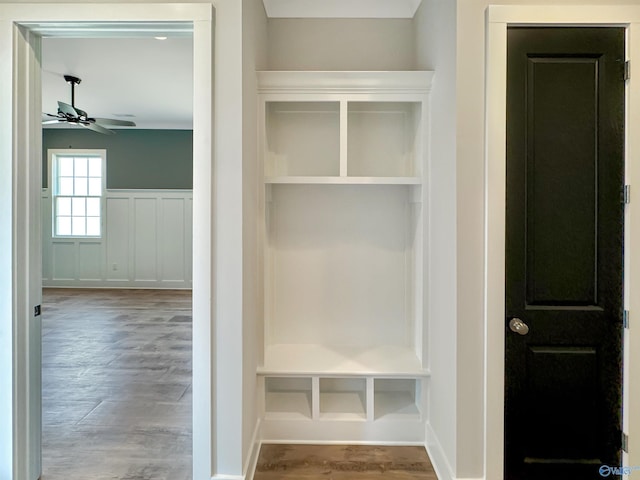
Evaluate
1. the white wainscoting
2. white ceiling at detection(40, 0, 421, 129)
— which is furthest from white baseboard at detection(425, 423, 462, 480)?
the white wainscoting

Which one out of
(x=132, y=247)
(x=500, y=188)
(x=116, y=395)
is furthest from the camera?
(x=132, y=247)

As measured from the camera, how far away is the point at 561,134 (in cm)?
196

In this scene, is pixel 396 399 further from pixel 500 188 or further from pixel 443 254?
pixel 500 188

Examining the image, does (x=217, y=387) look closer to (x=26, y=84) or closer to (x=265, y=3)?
(x=26, y=84)

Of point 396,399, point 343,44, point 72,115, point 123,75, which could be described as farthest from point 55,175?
point 396,399

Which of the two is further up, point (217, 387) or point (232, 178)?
point (232, 178)

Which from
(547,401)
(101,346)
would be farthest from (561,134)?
(101,346)

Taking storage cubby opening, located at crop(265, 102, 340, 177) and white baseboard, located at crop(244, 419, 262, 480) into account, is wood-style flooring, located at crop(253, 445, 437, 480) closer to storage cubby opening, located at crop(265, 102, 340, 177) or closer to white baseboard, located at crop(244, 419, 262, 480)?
white baseboard, located at crop(244, 419, 262, 480)

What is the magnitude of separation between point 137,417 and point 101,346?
1924 mm

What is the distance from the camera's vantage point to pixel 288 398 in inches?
113

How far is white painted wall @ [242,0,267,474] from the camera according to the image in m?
2.08

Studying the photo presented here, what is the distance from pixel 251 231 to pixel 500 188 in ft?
4.25

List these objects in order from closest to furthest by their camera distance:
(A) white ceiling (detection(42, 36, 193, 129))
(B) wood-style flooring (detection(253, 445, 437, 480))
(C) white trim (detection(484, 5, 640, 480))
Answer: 1. (C) white trim (detection(484, 5, 640, 480))
2. (B) wood-style flooring (detection(253, 445, 437, 480))
3. (A) white ceiling (detection(42, 36, 193, 129))

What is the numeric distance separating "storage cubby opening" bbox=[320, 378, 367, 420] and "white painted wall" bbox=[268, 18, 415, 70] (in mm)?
2265
